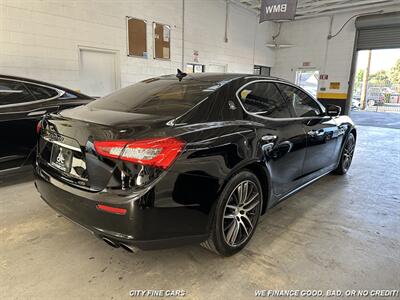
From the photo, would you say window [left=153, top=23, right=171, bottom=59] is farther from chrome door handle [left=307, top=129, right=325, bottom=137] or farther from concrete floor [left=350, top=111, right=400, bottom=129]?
concrete floor [left=350, top=111, right=400, bottom=129]

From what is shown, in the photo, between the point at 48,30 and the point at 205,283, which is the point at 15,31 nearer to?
the point at 48,30

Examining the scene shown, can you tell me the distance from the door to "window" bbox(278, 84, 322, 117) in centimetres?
488

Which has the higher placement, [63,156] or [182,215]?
[63,156]

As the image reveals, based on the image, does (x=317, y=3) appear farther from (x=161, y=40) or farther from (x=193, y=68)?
(x=161, y=40)

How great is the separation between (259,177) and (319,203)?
118 centimetres

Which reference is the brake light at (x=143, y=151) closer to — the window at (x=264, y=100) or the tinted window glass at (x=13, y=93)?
the window at (x=264, y=100)

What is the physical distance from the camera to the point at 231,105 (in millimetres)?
1952

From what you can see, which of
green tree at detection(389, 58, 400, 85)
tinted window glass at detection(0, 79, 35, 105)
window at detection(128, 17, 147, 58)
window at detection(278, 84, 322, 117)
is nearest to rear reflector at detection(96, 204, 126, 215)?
window at detection(278, 84, 322, 117)

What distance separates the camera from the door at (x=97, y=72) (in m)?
6.13

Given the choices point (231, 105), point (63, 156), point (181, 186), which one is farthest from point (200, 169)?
point (63, 156)

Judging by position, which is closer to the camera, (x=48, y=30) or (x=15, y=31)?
(x=15, y=31)

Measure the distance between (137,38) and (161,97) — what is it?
18.3 ft

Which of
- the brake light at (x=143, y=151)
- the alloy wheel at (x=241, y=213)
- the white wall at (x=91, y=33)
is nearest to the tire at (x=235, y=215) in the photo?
the alloy wheel at (x=241, y=213)

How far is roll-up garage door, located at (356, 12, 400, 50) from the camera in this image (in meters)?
9.39
